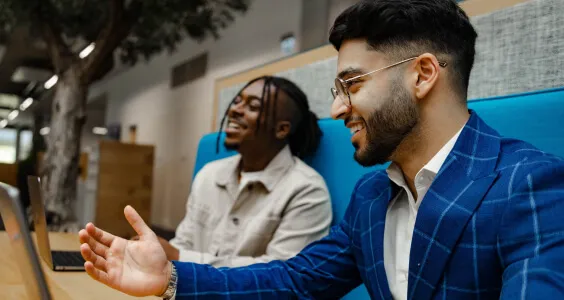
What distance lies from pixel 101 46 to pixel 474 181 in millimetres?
2998

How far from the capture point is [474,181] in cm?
66

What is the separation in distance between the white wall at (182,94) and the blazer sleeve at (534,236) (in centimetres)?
326

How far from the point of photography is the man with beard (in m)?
0.63

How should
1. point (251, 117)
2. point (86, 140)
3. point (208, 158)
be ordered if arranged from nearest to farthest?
point (251, 117)
point (208, 158)
point (86, 140)

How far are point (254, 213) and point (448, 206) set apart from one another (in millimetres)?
843

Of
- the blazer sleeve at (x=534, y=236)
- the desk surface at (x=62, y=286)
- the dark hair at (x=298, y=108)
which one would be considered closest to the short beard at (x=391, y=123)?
the blazer sleeve at (x=534, y=236)

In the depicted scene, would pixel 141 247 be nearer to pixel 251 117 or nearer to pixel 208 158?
pixel 251 117

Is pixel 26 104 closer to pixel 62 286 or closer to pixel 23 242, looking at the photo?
pixel 62 286

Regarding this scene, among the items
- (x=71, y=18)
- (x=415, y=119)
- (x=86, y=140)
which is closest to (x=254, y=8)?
(x=71, y=18)

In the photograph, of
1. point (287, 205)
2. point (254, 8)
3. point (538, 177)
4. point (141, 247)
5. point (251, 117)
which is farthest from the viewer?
point (254, 8)

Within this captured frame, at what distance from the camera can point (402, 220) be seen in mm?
829

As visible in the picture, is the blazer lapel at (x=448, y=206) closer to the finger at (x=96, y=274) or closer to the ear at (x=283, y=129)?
the finger at (x=96, y=274)

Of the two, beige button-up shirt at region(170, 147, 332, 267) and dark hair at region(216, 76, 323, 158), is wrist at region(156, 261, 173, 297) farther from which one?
dark hair at region(216, 76, 323, 158)

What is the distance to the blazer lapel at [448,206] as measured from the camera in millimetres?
650
